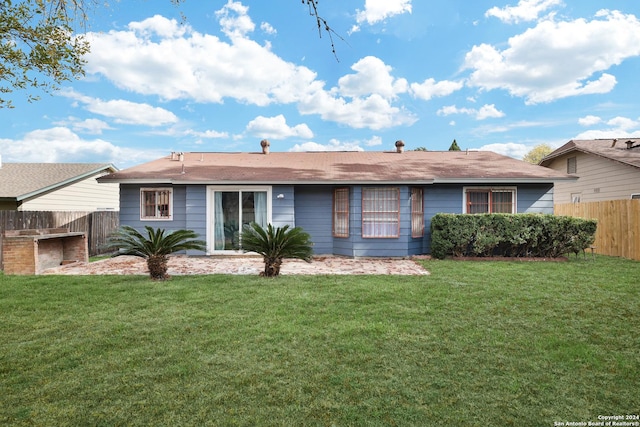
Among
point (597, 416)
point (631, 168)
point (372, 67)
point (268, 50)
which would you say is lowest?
point (597, 416)

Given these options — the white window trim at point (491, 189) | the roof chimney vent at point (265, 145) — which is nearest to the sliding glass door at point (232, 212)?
the roof chimney vent at point (265, 145)

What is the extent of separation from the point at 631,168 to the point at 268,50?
14.4 metres

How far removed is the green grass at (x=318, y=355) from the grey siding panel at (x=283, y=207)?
188 inches

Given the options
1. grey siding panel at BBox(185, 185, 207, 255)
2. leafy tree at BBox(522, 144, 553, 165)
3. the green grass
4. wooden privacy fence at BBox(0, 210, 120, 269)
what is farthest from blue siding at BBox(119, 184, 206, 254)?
leafy tree at BBox(522, 144, 553, 165)

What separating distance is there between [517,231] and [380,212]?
155 inches

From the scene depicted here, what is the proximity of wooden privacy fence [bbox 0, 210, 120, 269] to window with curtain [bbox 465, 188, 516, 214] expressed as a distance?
10.7 metres

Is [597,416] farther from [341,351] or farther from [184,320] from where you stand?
[184,320]

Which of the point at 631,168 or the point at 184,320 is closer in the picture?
the point at 184,320

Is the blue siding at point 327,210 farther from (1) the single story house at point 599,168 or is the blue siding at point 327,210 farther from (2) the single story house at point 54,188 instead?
(2) the single story house at point 54,188

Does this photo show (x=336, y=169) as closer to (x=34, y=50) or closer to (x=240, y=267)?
(x=240, y=267)

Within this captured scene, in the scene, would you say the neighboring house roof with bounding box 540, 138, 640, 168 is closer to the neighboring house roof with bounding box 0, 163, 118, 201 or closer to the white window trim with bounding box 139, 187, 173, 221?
the white window trim with bounding box 139, 187, 173, 221

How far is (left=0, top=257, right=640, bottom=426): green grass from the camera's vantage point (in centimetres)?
251

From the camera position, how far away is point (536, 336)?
4012 mm

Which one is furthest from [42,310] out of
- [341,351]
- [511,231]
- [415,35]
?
[415,35]
